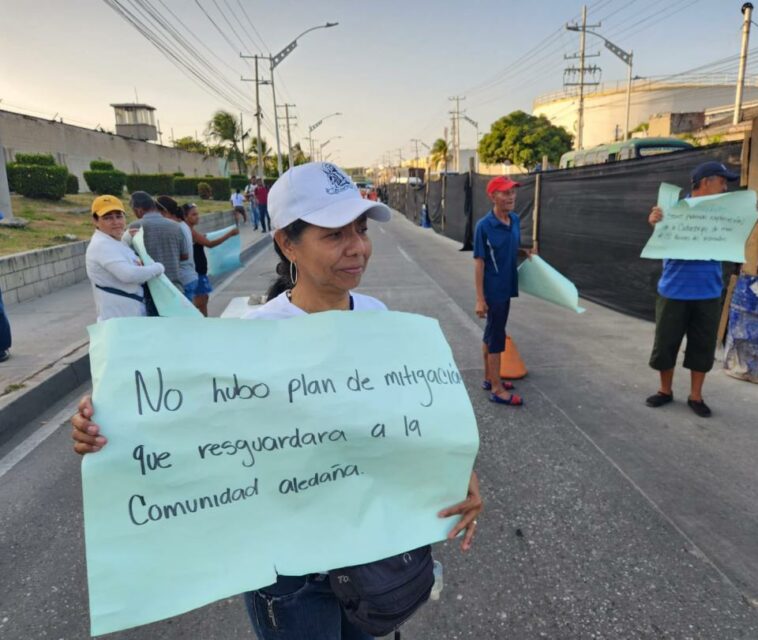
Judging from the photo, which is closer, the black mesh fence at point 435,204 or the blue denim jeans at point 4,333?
the blue denim jeans at point 4,333

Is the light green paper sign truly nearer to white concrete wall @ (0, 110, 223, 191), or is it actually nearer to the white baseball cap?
the white baseball cap

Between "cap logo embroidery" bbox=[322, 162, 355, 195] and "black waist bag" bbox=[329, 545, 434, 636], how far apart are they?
98 cm

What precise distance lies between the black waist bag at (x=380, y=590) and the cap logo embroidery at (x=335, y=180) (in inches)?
38.8

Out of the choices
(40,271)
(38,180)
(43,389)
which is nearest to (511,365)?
(43,389)

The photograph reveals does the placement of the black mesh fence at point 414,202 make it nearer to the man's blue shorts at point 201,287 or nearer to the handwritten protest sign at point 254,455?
the man's blue shorts at point 201,287

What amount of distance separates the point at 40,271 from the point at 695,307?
9.72 metres

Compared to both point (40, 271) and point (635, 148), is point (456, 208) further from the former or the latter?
point (40, 271)

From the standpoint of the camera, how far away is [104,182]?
24.0 metres

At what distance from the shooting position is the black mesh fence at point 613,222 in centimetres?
675

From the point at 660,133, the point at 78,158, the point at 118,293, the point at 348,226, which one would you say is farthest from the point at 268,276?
the point at 660,133

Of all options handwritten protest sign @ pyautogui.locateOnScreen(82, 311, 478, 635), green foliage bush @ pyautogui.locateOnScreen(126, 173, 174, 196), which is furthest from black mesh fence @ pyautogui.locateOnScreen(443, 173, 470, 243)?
green foliage bush @ pyautogui.locateOnScreen(126, 173, 174, 196)

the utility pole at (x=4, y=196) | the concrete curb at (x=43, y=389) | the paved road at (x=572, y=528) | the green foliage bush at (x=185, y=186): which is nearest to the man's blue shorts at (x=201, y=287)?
the concrete curb at (x=43, y=389)

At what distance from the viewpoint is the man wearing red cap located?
4.43 meters

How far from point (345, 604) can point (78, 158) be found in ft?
126
